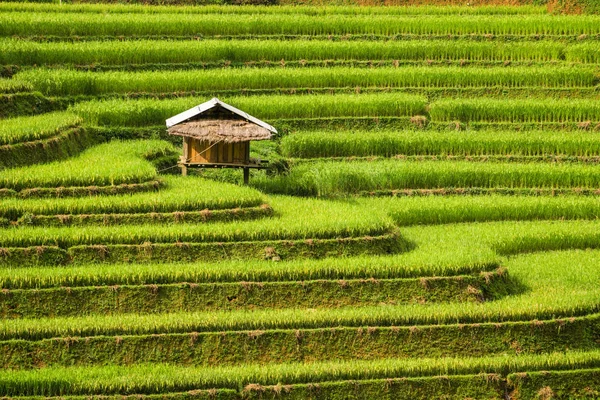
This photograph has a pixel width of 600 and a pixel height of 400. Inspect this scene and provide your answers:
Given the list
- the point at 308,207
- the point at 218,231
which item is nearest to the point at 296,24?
the point at 308,207

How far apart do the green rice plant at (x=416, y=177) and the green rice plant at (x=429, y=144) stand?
591mm

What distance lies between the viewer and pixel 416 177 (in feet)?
94.6

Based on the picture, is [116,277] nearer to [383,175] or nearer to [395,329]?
[395,329]

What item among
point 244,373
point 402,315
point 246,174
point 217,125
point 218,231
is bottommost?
point 244,373

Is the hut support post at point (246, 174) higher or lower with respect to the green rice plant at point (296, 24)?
lower

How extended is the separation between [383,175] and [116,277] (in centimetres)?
749

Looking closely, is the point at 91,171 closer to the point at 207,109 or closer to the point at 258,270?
the point at 207,109

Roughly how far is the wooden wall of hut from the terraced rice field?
428 mm

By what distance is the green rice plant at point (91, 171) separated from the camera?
83.5 feet

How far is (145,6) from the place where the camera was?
119ft

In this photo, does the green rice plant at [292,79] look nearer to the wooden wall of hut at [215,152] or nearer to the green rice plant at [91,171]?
the green rice plant at [91,171]

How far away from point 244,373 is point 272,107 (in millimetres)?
10756

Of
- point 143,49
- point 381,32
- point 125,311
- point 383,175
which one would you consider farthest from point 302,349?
point 381,32

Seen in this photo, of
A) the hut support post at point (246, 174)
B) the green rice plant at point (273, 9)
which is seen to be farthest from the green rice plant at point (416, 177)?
the green rice plant at point (273, 9)
